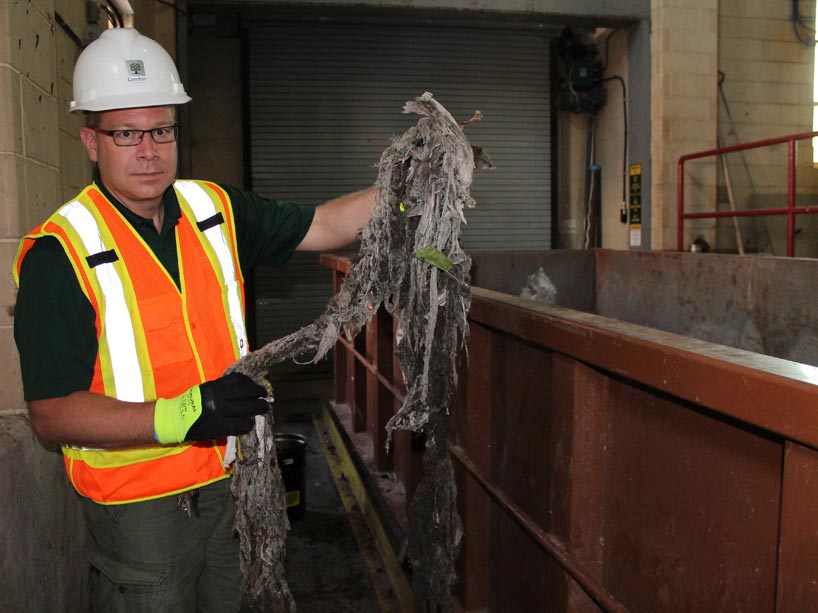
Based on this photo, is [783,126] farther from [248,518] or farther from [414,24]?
[248,518]

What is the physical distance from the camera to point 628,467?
1.75 metres

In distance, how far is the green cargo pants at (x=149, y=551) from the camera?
2051mm

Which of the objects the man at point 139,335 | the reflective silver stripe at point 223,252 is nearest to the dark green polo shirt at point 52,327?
the man at point 139,335

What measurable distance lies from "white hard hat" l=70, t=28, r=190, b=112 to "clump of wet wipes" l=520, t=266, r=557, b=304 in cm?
350

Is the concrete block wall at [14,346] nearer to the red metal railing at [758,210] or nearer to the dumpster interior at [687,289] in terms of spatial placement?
the dumpster interior at [687,289]

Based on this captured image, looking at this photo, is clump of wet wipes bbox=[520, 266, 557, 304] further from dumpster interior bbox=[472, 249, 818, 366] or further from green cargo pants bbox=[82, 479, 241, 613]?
green cargo pants bbox=[82, 479, 241, 613]

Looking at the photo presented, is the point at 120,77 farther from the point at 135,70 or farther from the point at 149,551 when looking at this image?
the point at 149,551

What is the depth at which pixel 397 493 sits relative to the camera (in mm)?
3973

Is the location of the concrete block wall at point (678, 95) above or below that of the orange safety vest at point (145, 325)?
above

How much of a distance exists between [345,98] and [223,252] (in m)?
6.77

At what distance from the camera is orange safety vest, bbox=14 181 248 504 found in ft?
6.29

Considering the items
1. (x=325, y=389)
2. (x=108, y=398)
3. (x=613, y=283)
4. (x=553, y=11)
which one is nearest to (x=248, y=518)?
(x=108, y=398)

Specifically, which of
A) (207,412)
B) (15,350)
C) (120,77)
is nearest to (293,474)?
(15,350)

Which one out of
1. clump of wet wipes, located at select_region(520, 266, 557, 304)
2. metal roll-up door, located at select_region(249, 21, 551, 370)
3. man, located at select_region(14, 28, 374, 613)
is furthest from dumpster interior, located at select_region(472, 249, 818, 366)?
metal roll-up door, located at select_region(249, 21, 551, 370)
